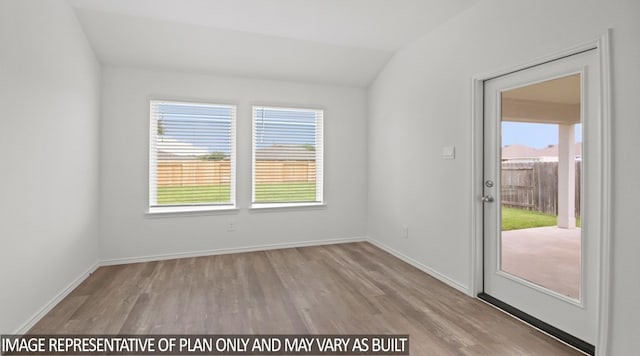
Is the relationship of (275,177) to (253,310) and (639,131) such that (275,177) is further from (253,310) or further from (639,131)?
(639,131)

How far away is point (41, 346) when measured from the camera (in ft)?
6.91

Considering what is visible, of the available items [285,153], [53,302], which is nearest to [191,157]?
[285,153]

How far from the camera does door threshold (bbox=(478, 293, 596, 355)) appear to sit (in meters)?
2.07

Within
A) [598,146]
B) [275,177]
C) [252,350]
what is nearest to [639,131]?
[598,146]

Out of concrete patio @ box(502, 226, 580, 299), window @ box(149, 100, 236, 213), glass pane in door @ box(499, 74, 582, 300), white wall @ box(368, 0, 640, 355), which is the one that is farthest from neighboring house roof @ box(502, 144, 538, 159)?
window @ box(149, 100, 236, 213)

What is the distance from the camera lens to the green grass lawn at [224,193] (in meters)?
4.18

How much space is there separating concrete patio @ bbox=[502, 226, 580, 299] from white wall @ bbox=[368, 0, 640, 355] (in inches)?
13.3

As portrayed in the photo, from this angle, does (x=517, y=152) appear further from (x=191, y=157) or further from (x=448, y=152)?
(x=191, y=157)

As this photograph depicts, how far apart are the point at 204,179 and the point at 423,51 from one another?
130 inches

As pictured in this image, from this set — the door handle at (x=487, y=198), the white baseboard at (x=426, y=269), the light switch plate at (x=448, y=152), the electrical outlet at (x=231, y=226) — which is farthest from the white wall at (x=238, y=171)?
the door handle at (x=487, y=198)

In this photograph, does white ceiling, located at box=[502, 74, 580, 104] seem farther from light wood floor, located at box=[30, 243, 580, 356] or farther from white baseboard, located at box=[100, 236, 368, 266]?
white baseboard, located at box=[100, 236, 368, 266]

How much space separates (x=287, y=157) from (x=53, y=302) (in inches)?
122

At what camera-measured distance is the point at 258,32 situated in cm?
355

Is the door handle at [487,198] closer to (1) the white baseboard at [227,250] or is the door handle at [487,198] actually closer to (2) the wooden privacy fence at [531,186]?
(2) the wooden privacy fence at [531,186]
